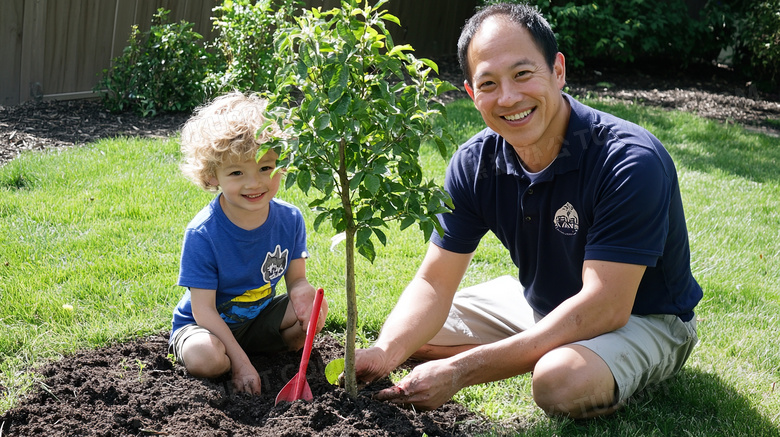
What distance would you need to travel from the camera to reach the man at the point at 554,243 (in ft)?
8.37

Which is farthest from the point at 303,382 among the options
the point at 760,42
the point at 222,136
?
the point at 760,42

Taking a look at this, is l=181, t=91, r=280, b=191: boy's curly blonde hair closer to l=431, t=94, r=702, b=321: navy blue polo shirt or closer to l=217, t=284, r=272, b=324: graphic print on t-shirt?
l=217, t=284, r=272, b=324: graphic print on t-shirt

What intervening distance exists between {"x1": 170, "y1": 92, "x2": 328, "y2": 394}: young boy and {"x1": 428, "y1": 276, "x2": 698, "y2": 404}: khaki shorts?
753 mm

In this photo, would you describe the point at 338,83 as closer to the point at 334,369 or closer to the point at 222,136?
the point at 222,136

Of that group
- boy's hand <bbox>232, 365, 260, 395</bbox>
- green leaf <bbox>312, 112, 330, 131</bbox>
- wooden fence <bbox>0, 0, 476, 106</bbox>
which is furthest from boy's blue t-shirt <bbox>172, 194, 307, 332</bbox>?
wooden fence <bbox>0, 0, 476, 106</bbox>

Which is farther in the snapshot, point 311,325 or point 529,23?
point 529,23

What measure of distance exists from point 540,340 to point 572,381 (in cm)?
18

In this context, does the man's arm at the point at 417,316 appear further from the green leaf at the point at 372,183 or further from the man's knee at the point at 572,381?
the green leaf at the point at 372,183

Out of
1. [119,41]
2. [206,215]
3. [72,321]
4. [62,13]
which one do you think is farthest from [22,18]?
[206,215]

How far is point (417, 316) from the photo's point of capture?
2934mm

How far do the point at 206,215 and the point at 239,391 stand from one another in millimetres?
719

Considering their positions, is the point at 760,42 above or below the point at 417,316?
above

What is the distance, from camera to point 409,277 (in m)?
3.99

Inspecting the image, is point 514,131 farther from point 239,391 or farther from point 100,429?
point 100,429
